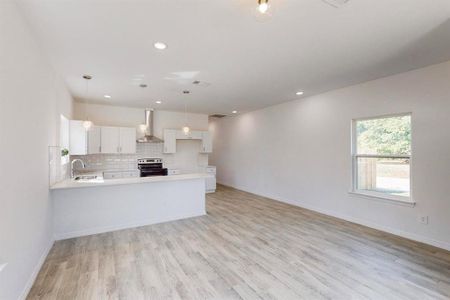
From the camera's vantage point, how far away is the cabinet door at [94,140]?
5.53 m

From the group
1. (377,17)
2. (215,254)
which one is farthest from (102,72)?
(377,17)

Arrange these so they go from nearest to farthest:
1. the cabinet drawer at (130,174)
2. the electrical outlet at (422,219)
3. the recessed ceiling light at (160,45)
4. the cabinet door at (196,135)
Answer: the recessed ceiling light at (160,45) → the electrical outlet at (422,219) → the cabinet drawer at (130,174) → the cabinet door at (196,135)

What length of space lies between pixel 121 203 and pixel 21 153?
2.16 m

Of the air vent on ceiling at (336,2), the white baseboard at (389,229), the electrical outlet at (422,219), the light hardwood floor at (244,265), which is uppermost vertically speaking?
the air vent on ceiling at (336,2)

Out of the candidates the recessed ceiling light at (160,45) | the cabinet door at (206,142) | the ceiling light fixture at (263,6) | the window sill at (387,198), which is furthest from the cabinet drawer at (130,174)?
the ceiling light fixture at (263,6)

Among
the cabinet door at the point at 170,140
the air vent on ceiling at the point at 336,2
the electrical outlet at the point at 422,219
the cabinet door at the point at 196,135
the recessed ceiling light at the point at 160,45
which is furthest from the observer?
the cabinet door at the point at 196,135

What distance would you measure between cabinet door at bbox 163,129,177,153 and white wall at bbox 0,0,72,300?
12.4 feet

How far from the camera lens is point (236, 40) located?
2.59m

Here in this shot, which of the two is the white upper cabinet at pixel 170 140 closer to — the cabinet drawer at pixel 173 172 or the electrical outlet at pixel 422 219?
the cabinet drawer at pixel 173 172

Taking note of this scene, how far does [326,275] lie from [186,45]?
10.6 ft

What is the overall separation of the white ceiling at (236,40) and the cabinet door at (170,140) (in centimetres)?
259

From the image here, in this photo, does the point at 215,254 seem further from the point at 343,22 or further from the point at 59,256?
the point at 343,22

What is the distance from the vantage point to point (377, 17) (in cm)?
214

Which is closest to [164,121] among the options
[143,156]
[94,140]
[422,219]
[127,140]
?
[143,156]
